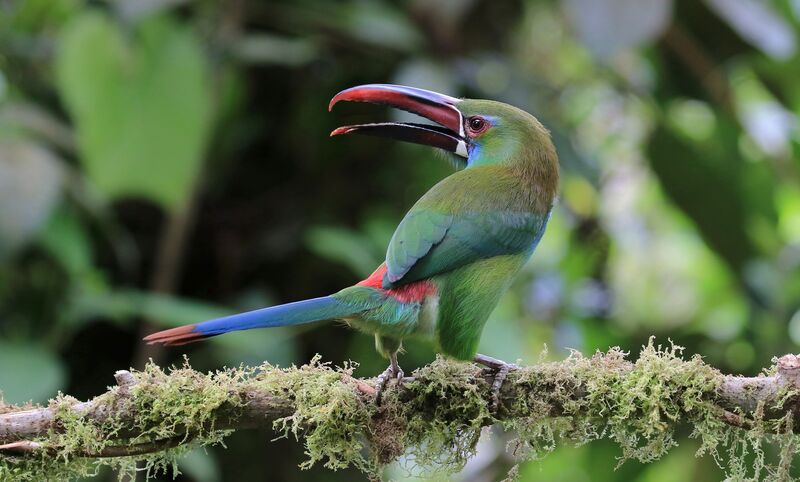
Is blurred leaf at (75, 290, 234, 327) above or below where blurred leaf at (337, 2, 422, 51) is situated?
below

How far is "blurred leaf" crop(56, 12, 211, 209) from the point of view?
423cm

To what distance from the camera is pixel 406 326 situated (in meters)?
2.39

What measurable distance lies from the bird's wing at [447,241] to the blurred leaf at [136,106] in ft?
6.60

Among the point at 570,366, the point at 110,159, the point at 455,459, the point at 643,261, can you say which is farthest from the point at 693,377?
the point at 643,261

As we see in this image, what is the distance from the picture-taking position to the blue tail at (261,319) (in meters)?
2.10

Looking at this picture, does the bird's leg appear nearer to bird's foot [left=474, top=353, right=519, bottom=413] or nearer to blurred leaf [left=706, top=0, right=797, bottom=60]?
bird's foot [left=474, top=353, right=519, bottom=413]

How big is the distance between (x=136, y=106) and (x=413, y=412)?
8.90 feet

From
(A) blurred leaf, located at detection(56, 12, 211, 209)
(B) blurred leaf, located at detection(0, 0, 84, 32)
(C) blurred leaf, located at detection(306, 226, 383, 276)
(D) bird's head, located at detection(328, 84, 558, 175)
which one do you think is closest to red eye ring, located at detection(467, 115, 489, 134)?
(D) bird's head, located at detection(328, 84, 558, 175)

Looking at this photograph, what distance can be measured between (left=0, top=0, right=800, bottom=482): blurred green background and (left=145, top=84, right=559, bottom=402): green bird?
1.38 metres

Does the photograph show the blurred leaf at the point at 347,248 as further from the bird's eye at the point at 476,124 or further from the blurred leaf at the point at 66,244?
the bird's eye at the point at 476,124

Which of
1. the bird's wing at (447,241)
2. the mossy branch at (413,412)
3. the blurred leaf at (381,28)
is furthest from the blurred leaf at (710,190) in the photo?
the mossy branch at (413,412)

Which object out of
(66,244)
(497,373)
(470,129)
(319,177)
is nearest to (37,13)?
(66,244)

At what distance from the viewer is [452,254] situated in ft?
8.07

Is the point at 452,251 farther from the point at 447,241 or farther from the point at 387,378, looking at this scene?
the point at 387,378
